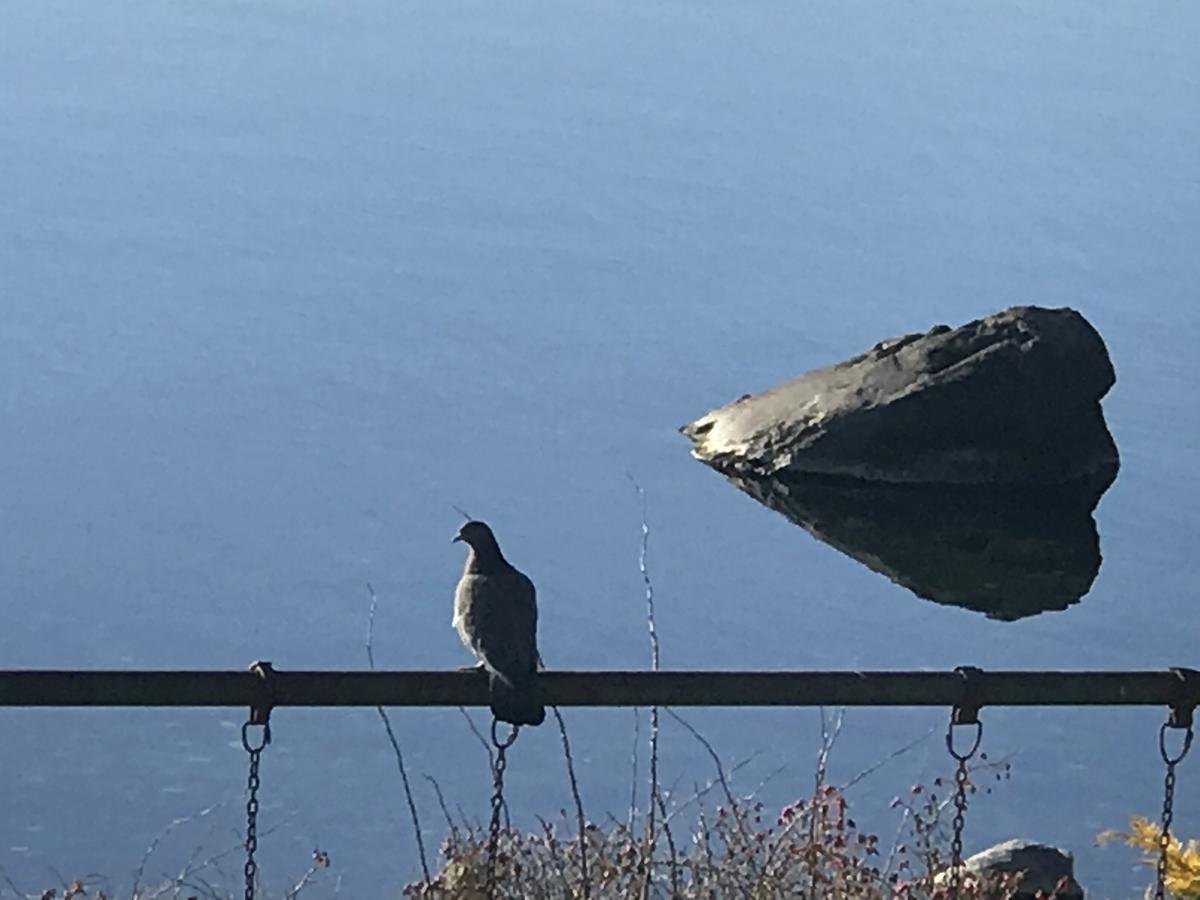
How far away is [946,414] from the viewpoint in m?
17.6

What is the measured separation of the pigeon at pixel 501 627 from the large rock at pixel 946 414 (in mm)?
9645

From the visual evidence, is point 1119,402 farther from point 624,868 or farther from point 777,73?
point 624,868

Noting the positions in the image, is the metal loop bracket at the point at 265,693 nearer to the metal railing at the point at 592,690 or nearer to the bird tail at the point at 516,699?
the metal railing at the point at 592,690

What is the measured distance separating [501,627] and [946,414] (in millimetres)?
11677

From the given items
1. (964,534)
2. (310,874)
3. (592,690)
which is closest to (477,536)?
(310,874)

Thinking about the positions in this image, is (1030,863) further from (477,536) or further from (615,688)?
(615,688)

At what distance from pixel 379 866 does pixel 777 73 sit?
60.0 feet

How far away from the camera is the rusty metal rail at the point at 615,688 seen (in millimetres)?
4527

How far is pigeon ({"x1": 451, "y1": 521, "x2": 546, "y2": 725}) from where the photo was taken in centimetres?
491

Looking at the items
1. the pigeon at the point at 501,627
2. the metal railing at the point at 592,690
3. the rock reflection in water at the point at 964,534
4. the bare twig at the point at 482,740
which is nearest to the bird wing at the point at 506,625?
the pigeon at the point at 501,627

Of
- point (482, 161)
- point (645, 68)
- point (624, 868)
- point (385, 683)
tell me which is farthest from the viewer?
point (645, 68)

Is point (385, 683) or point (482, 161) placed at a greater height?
point (482, 161)

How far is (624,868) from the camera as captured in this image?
6.00m

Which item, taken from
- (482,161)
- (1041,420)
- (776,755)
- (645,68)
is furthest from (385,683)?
(645,68)
